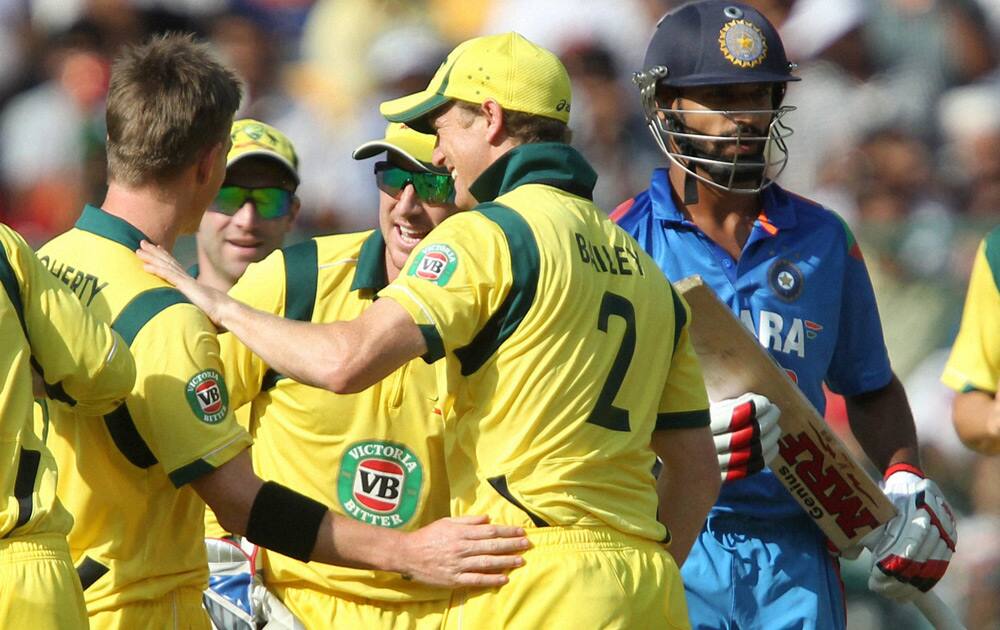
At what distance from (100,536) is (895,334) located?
208 inches

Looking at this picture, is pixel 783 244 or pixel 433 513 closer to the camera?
pixel 433 513

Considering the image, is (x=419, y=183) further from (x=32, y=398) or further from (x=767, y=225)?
(x=32, y=398)

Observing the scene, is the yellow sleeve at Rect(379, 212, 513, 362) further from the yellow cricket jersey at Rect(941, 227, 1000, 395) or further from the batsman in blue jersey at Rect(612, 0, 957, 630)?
the yellow cricket jersey at Rect(941, 227, 1000, 395)

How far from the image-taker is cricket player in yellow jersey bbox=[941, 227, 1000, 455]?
14.9 feet

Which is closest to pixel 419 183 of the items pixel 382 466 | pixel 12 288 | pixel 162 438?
pixel 382 466

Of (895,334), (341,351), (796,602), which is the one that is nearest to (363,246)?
(341,351)

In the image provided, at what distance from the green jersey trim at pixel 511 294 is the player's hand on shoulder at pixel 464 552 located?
0.35 m

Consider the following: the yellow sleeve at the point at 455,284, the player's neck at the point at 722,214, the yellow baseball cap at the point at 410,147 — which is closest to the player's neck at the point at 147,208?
the yellow sleeve at the point at 455,284

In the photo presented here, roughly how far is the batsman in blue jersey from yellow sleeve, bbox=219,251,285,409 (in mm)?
1158

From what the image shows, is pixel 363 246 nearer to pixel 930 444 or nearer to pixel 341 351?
pixel 341 351

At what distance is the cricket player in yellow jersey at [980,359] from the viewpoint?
4.55 meters

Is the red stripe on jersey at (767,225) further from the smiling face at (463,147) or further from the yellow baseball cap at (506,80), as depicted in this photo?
the smiling face at (463,147)

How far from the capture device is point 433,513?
4.11 meters

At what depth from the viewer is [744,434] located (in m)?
4.11
